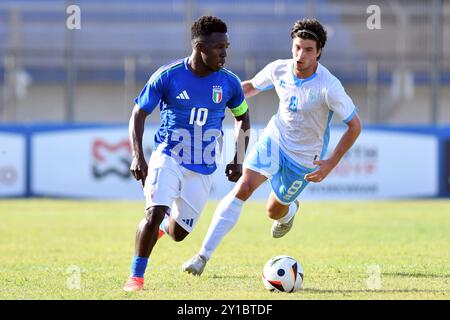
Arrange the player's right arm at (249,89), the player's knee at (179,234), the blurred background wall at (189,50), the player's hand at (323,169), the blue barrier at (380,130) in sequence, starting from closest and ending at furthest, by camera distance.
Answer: the player's hand at (323,169)
the player's knee at (179,234)
the player's right arm at (249,89)
the blue barrier at (380,130)
the blurred background wall at (189,50)

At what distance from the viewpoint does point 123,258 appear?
10.8 m

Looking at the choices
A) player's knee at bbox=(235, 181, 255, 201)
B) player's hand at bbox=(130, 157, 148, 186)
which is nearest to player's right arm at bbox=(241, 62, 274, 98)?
player's knee at bbox=(235, 181, 255, 201)

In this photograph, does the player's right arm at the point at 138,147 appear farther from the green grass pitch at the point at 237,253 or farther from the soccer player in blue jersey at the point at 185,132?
the green grass pitch at the point at 237,253

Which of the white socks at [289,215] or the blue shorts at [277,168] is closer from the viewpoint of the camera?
the blue shorts at [277,168]

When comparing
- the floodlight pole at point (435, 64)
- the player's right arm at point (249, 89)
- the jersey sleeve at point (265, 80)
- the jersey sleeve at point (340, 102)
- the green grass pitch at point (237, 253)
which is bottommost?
the green grass pitch at point (237, 253)

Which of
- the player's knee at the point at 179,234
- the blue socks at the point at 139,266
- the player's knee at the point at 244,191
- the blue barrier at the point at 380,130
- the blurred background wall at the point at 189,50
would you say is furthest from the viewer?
the blurred background wall at the point at 189,50

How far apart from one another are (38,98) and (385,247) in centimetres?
1427

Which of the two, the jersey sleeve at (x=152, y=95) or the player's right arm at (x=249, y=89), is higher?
the player's right arm at (x=249, y=89)

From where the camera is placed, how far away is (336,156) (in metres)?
8.76

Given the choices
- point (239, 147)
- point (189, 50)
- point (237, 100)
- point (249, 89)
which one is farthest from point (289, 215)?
point (189, 50)

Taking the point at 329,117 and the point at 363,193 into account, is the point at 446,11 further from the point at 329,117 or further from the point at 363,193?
the point at 329,117

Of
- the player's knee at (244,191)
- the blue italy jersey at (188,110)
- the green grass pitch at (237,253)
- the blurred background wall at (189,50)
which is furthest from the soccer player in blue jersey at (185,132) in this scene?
the blurred background wall at (189,50)

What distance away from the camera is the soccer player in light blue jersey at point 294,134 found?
899cm

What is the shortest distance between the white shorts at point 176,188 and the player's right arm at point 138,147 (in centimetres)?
16
